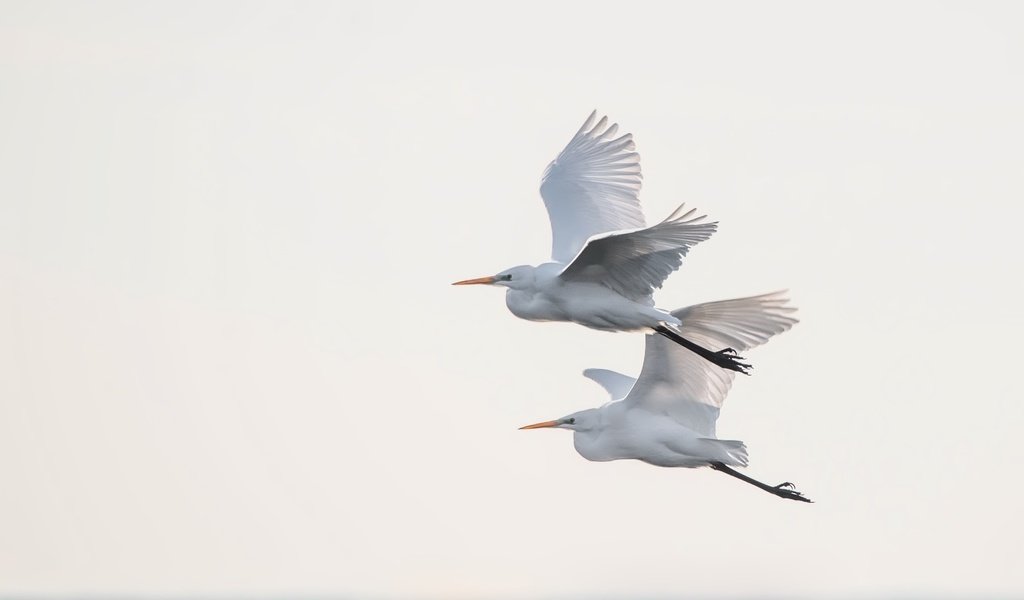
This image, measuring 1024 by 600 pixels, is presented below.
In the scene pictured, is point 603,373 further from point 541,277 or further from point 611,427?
point 541,277

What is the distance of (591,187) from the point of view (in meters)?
16.9

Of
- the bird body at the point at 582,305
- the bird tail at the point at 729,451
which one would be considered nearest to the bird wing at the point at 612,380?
the bird tail at the point at 729,451

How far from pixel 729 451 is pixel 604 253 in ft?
8.39

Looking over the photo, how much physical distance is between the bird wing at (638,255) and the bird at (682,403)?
50.1 inches

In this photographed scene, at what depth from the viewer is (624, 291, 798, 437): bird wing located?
15.8 metres

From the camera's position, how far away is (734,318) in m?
15.9

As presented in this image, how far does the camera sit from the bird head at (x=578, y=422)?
52.6 ft

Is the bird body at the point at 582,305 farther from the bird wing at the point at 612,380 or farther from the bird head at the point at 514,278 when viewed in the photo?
the bird wing at the point at 612,380

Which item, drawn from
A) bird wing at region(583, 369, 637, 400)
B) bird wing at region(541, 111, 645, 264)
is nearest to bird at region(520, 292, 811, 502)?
bird wing at region(583, 369, 637, 400)

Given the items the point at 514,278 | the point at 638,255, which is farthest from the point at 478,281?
the point at 638,255

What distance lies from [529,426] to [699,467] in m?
1.52

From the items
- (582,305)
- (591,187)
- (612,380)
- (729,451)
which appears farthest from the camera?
(612,380)

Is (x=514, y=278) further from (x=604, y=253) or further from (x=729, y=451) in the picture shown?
(x=729, y=451)

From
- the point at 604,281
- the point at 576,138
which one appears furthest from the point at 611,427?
the point at 576,138
